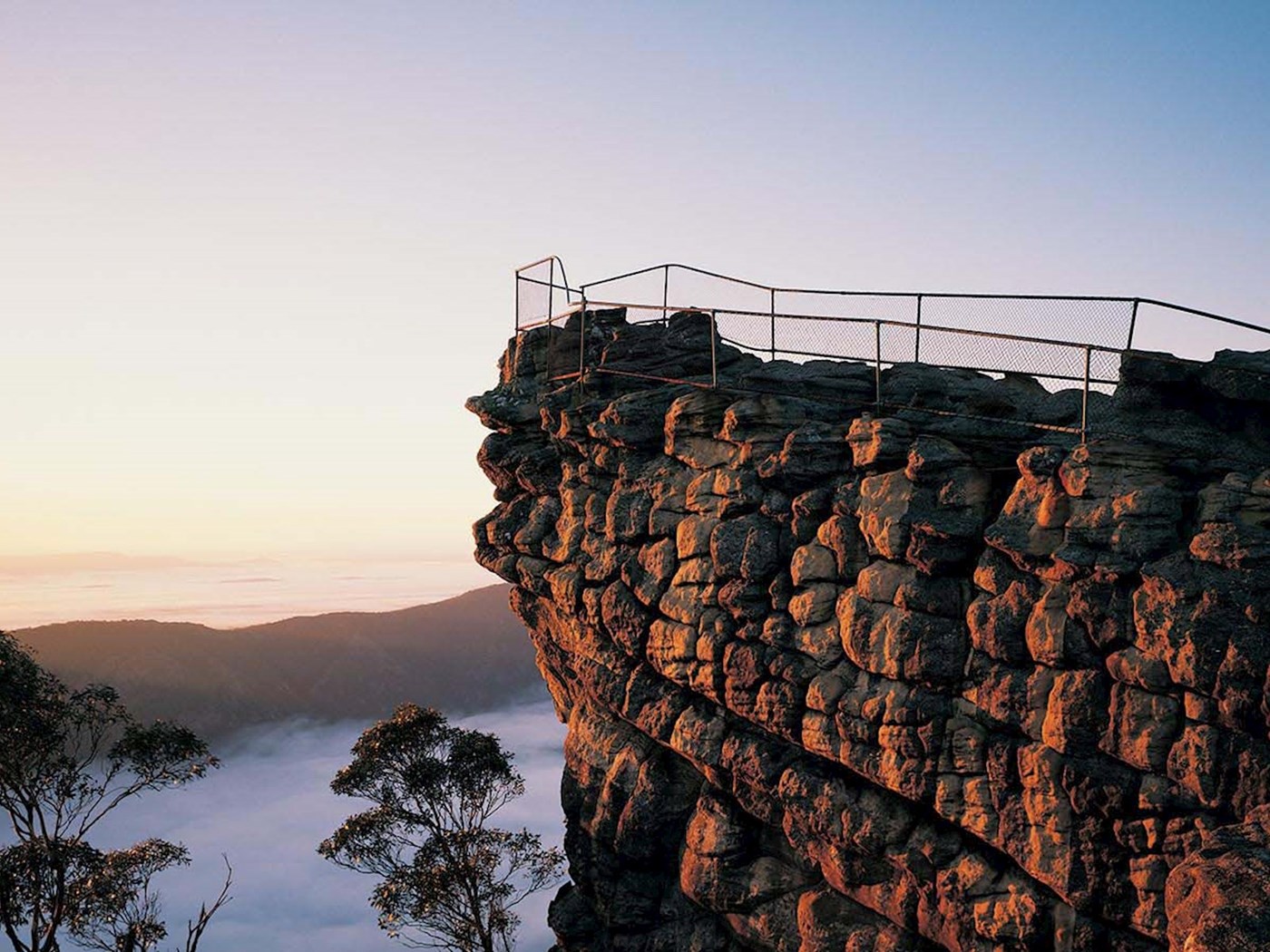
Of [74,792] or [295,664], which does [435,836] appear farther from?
[295,664]

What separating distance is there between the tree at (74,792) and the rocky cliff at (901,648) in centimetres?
1412

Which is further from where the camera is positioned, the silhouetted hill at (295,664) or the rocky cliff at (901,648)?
the silhouetted hill at (295,664)

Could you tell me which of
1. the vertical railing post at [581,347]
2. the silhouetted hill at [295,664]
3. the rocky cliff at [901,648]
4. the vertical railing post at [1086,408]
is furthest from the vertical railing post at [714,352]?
the silhouetted hill at [295,664]

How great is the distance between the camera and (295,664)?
161 m

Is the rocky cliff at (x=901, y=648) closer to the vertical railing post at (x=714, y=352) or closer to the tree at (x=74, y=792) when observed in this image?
the vertical railing post at (x=714, y=352)

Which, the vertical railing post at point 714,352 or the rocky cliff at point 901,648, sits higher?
the vertical railing post at point 714,352

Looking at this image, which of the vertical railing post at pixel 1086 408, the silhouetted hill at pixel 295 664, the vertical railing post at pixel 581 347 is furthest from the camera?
the silhouetted hill at pixel 295 664

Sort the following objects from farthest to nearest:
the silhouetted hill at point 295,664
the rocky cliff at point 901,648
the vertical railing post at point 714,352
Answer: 1. the silhouetted hill at point 295,664
2. the vertical railing post at point 714,352
3. the rocky cliff at point 901,648

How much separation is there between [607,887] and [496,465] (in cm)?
1372

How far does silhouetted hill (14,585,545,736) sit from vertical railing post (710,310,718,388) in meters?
121

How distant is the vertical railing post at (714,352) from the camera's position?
3284 cm

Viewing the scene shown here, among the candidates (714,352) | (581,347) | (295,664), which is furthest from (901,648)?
(295,664)

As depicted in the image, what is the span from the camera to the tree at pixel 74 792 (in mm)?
38156

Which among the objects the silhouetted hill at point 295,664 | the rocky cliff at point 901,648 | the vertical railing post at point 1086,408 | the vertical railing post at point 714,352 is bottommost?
the silhouetted hill at point 295,664
